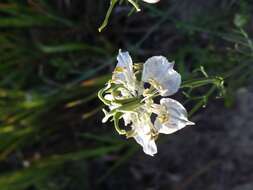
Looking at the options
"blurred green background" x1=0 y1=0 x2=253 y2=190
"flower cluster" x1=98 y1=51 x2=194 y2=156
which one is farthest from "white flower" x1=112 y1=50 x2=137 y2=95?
"blurred green background" x1=0 y1=0 x2=253 y2=190

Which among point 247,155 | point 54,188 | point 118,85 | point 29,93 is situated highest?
point 118,85

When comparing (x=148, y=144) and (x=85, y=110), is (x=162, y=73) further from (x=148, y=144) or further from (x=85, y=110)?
(x=85, y=110)

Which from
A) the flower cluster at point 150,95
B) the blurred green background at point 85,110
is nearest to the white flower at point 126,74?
the flower cluster at point 150,95

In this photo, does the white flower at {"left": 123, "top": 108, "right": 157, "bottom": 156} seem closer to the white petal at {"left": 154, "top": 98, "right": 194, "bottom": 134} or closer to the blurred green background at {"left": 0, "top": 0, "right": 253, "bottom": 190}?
the white petal at {"left": 154, "top": 98, "right": 194, "bottom": 134}

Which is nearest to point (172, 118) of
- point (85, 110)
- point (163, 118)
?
point (163, 118)

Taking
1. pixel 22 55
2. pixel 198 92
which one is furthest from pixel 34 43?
pixel 198 92

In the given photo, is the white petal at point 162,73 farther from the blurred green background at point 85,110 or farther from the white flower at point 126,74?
the blurred green background at point 85,110

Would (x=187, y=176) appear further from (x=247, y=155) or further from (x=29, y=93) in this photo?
(x=29, y=93)
